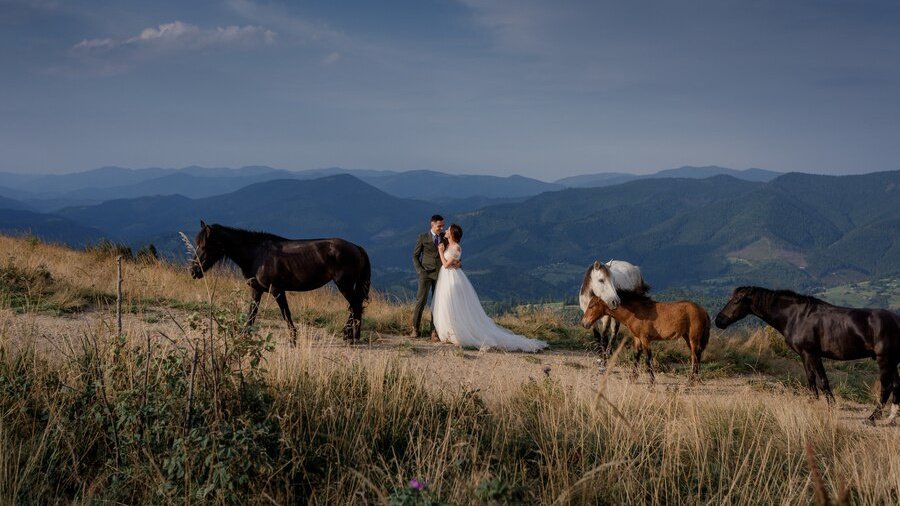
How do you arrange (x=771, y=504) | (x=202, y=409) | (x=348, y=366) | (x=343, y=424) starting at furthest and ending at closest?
(x=348, y=366), (x=343, y=424), (x=202, y=409), (x=771, y=504)

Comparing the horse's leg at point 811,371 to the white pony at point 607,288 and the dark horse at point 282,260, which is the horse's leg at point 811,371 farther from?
the dark horse at point 282,260

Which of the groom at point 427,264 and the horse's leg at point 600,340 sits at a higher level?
the groom at point 427,264

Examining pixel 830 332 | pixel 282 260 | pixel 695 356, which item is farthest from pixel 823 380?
pixel 282 260

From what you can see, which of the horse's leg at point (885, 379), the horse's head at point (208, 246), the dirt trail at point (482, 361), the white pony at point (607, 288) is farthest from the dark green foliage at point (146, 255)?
the horse's leg at point (885, 379)

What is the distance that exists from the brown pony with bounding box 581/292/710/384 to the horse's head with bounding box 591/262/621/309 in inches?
3.8

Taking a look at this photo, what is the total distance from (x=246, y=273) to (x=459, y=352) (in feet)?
12.1

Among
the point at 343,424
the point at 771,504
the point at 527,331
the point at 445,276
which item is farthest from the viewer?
the point at 527,331

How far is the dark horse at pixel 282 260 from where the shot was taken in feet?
→ 30.2

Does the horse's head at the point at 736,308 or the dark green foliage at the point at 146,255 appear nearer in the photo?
the horse's head at the point at 736,308

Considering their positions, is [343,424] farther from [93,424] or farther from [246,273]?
[246,273]

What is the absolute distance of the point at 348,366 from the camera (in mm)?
5488

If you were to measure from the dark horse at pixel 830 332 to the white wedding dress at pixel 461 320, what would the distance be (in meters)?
3.81

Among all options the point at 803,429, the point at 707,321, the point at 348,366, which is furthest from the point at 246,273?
the point at 803,429

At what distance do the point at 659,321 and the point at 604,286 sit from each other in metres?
0.91
